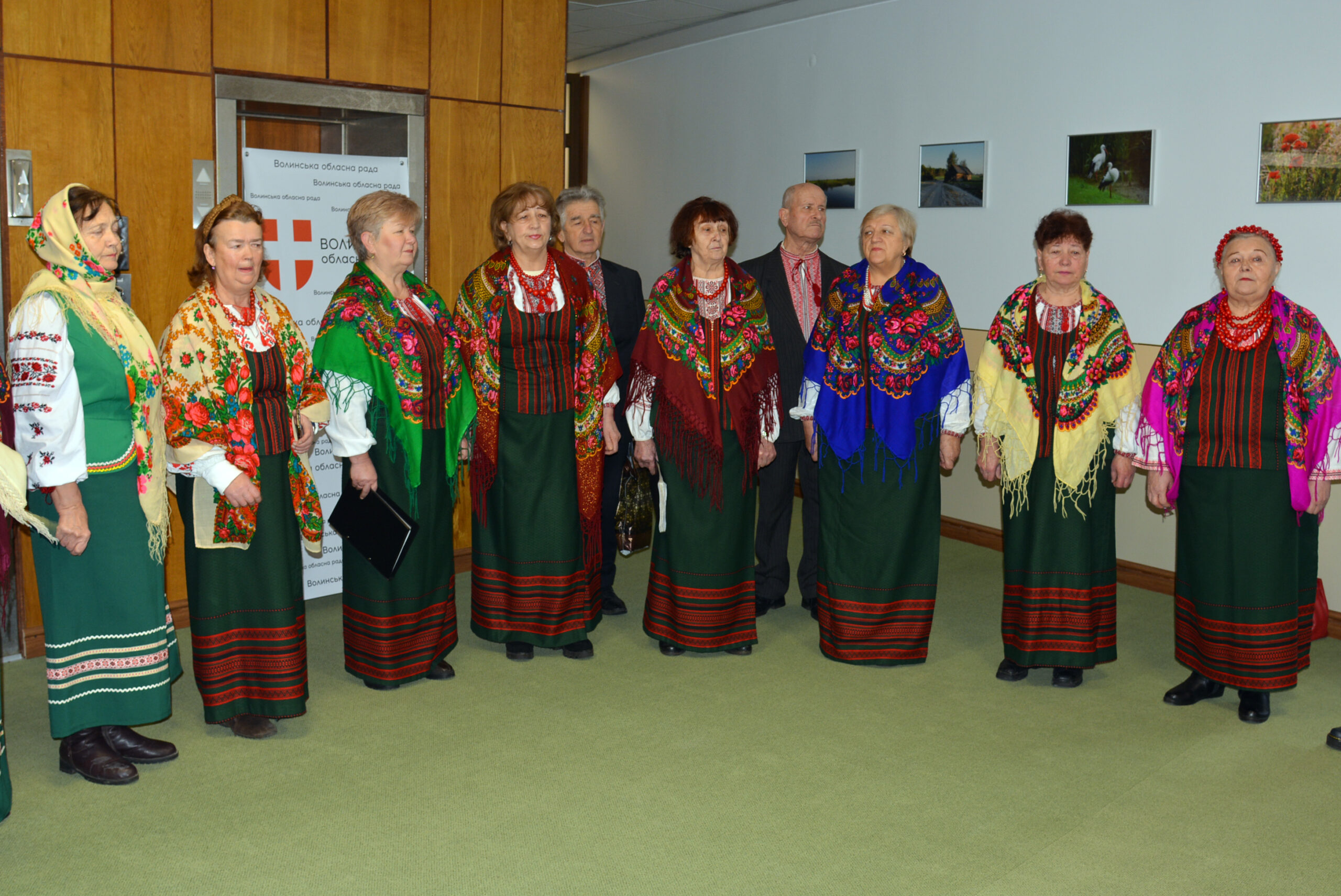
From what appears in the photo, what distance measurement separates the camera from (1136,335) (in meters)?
5.63

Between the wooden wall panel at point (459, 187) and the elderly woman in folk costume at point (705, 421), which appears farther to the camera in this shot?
the wooden wall panel at point (459, 187)

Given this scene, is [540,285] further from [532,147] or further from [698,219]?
[532,147]

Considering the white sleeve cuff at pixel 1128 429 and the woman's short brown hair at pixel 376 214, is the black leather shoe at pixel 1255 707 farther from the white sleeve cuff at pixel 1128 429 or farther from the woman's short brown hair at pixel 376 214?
the woman's short brown hair at pixel 376 214

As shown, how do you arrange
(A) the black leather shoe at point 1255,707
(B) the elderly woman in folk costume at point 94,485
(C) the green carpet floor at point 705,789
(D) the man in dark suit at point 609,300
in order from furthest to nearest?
1. (D) the man in dark suit at point 609,300
2. (A) the black leather shoe at point 1255,707
3. (B) the elderly woman in folk costume at point 94,485
4. (C) the green carpet floor at point 705,789

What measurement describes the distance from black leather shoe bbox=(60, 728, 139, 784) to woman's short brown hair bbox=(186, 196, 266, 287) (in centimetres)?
137

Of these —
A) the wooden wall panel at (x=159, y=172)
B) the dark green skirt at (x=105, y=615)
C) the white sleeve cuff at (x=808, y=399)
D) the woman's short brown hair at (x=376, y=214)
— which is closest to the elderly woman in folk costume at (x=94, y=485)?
the dark green skirt at (x=105, y=615)

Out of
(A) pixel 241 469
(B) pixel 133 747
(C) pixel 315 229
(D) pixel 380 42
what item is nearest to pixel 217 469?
(A) pixel 241 469

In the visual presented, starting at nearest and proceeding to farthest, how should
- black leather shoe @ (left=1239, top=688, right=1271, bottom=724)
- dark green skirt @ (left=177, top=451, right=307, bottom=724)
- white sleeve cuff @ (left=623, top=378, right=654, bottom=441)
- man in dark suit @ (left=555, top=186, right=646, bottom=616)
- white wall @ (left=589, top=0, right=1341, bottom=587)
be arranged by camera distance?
dark green skirt @ (left=177, top=451, right=307, bottom=724)
black leather shoe @ (left=1239, top=688, right=1271, bottom=724)
white sleeve cuff @ (left=623, top=378, right=654, bottom=441)
man in dark suit @ (left=555, top=186, right=646, bottom=616)
white wall @ (left=589, top=0, right=1341, bottom=587)

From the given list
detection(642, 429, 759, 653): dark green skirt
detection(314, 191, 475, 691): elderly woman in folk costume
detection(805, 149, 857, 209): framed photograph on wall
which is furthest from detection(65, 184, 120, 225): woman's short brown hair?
detection(805, 149, 857, 209): framed photograph on wall

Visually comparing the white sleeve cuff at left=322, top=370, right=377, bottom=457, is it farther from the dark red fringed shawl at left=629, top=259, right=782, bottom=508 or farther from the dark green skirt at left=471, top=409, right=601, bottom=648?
the dark red fringed shawl at left=629, top=259, right=782, bottom=508

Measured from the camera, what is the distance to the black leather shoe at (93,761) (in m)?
3.29

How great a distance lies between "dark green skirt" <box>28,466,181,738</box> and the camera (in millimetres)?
3199

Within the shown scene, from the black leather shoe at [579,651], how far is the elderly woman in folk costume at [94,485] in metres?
1.49

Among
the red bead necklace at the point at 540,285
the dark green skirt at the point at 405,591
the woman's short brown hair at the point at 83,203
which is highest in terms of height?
the woman's short brown hair at the point at 83,203
